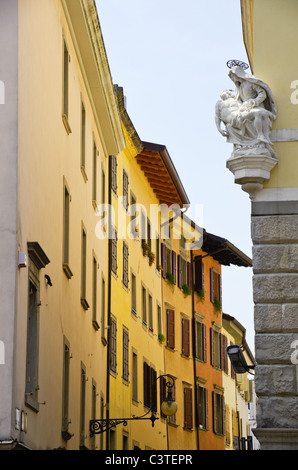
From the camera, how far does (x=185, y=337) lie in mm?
43750

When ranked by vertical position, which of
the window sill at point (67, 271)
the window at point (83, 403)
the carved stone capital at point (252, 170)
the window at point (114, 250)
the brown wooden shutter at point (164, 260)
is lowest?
the window at point (83, 403)

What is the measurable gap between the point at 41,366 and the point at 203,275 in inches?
1172

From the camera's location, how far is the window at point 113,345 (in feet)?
97.0

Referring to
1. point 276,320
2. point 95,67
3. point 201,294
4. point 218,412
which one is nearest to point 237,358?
point 276,320

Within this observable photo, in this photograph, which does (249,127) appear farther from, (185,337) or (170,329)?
(185,337)

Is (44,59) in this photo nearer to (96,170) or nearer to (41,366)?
(41,366)

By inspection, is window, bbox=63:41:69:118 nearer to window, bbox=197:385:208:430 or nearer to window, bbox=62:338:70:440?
window, bbox=62:338:70:440

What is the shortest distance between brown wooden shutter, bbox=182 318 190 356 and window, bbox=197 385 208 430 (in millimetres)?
2045

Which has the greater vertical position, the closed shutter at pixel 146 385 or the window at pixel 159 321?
the window at pixel 159 321

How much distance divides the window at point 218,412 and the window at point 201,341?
199cm

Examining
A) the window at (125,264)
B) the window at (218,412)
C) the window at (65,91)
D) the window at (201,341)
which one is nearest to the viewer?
the window at (65,91)

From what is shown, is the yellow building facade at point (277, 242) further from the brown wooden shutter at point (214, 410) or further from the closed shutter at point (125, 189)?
the brown wooden shutter at point (214, 410)

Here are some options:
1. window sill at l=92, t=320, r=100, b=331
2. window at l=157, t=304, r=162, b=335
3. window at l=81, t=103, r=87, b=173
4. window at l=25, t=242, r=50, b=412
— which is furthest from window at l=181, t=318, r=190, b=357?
window at l=25, t=242, r=50, b=412

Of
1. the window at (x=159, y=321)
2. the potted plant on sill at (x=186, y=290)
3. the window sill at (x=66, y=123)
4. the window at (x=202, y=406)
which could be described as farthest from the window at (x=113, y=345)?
the window at (x=202, y=406)
